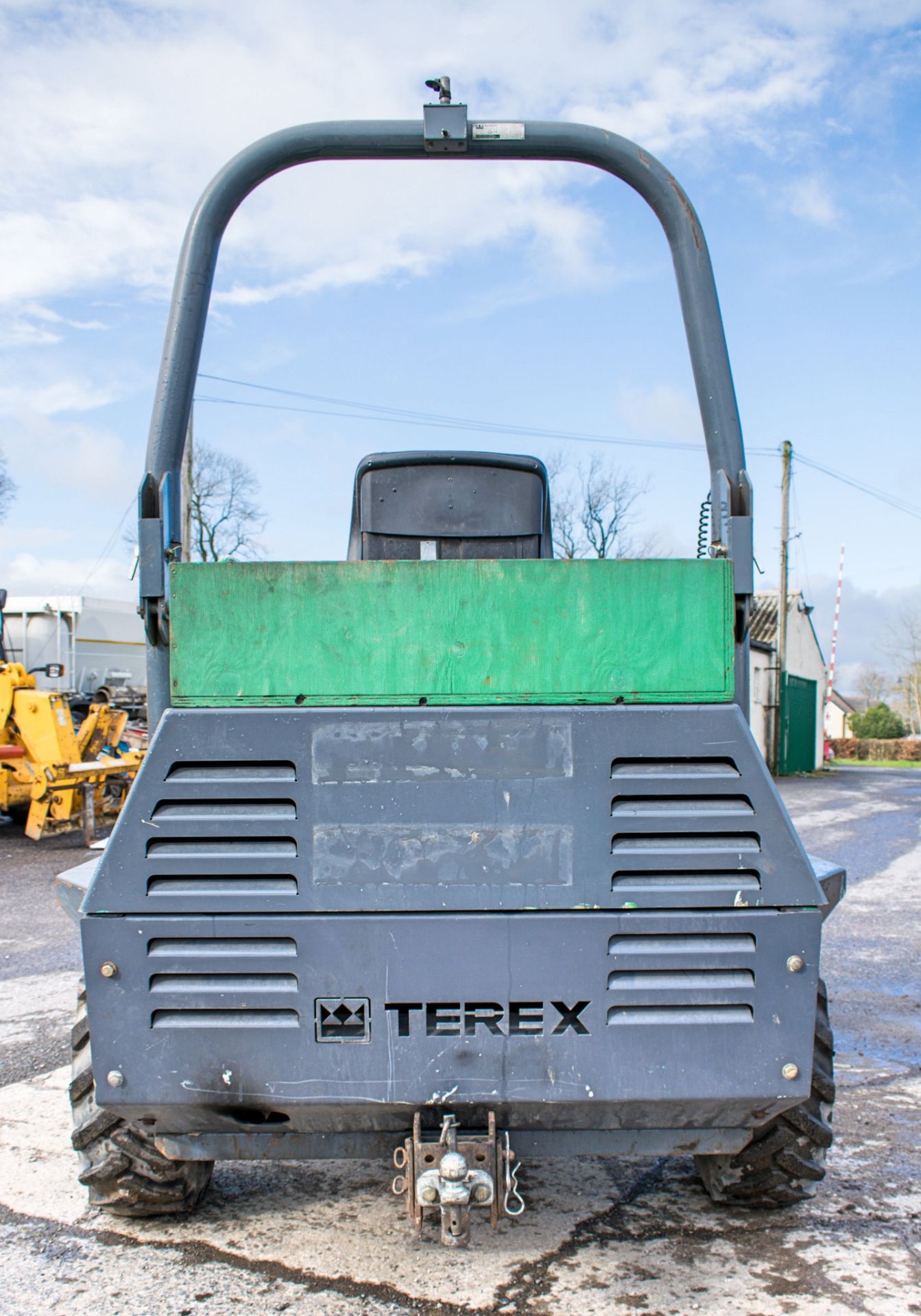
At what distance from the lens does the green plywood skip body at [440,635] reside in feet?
8.29

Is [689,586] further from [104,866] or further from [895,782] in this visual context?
[895,782]

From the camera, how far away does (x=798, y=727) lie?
30859 mm

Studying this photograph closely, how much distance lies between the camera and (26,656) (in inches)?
676

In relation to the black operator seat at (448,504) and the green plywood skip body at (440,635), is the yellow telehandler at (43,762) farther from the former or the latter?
the green plywood skip body at (440,635)

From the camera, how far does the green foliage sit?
187 feet

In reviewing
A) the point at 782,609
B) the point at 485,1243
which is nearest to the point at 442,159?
the point at 485,1243

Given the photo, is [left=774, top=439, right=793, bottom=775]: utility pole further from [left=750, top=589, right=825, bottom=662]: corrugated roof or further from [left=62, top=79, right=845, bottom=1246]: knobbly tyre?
[left=62, top=79, right=845, bottom=1246]: knobbly tyre

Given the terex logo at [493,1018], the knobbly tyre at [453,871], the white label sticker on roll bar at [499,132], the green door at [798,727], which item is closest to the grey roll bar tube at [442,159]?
the white label sticker on roll bar at [499,132]

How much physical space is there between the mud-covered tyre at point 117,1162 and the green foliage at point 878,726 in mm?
58041

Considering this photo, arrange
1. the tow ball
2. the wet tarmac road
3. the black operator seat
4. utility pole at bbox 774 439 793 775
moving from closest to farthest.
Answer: the tow ball < the wet tarmac road < the black operator seat < utility pole at bbox 774 439 793 775

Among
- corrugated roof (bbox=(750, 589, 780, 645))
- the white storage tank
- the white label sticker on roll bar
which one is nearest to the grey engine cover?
the white label sticker on roll bar

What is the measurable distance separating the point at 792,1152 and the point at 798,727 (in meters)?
29.3

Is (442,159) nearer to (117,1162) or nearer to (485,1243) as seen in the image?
(117,1162)

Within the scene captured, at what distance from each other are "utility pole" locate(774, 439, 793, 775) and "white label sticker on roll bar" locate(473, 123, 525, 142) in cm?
2720
